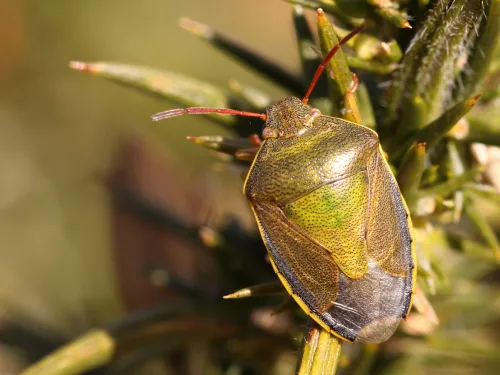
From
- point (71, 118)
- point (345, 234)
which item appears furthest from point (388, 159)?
point (71, 118)

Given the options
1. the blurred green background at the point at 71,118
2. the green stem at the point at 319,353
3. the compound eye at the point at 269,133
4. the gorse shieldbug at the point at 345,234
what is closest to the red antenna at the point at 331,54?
the gorse shieldbug at the point at 345,234

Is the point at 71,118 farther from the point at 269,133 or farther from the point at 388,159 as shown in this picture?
the point at 388,159

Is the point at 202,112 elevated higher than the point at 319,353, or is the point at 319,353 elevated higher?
the point at 202,112

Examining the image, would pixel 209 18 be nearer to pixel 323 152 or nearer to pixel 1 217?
pixel 1 217

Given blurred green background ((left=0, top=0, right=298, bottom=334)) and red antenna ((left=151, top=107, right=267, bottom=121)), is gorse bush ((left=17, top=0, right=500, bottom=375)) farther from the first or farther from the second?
blurred green background ((left=0, top=0, right=298, bottom=334))

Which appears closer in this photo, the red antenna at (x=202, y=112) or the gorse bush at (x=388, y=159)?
the gorse bush at (x=388, y=159)

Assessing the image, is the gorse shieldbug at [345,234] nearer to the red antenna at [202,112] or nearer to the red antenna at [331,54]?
the red antenna at [331,54]

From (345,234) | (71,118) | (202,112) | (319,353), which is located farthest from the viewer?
(71,118)

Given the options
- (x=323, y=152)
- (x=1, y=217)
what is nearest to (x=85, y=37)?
(x=1, y=217)
